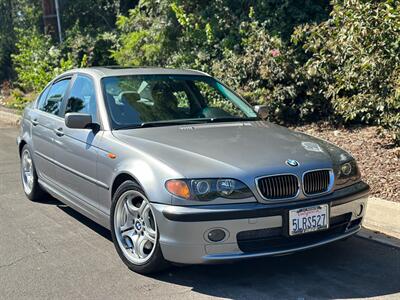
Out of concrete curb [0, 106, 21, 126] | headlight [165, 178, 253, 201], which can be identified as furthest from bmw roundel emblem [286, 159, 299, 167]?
concrete curb [0, 106, 21, 126]

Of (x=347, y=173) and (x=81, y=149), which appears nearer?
(x=347, y=173)

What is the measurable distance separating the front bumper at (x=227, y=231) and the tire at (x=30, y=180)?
295cm

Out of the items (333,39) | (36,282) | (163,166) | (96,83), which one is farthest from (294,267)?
(333,39)

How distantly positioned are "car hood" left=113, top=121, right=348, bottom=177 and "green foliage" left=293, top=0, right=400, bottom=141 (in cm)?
250

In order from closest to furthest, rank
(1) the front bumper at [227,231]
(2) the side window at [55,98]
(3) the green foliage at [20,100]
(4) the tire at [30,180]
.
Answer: (1) the front bumper at [227,231], (2) the side window at [55,98], (4) the tire at [30,180], (3) the green foliage at [20,100]

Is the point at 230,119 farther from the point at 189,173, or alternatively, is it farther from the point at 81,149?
the point at 189,173

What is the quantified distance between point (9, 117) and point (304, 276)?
11909 mm

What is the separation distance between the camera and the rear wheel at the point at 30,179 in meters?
6.47

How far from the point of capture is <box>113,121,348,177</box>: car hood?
3.96m

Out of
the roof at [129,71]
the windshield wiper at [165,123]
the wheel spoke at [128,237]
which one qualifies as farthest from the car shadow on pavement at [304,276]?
the roof at [129,71]

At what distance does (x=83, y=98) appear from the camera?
5480 millimetres

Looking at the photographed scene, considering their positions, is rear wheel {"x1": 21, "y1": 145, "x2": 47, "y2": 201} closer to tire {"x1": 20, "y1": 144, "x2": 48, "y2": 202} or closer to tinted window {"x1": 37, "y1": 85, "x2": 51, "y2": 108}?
tire {"x1": 20, "y1": 144, "x2": 48, "y2": 202}

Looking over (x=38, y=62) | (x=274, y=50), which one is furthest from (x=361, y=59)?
(x=38, y=62)

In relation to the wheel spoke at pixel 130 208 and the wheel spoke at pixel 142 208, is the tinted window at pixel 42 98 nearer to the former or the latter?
the wheel spoke at pixel 130 208
